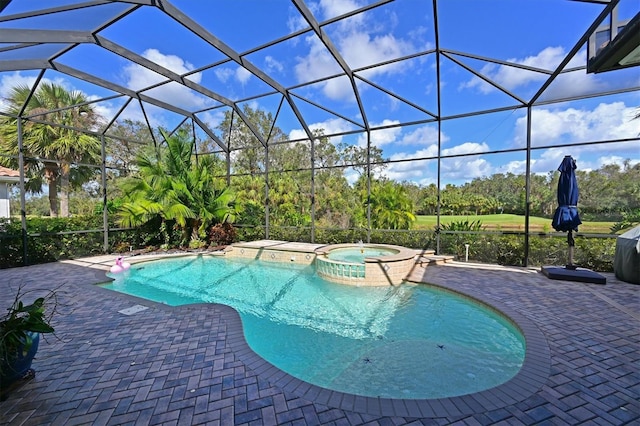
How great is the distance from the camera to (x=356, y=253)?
9.58 meters

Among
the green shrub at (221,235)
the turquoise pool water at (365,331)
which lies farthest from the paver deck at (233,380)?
the green shrub at (221,235)

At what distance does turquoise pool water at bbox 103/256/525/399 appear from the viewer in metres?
3.28

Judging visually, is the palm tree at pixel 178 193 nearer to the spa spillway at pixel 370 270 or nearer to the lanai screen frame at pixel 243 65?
the lanai screen frame at pixel 243 65

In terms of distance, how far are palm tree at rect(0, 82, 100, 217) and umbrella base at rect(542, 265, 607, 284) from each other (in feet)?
48.7

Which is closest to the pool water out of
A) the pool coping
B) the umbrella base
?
the umbrella base

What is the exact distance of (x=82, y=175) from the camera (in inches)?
531

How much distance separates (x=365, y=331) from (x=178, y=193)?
9.33 meters

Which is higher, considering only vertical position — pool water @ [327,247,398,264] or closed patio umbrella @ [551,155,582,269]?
closed patio umbrella @ [551,155,582,269]

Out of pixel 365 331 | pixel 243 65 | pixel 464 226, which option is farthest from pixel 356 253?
pixel 243 65

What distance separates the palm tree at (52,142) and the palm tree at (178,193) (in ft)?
7.90

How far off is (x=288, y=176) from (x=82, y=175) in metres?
9.62

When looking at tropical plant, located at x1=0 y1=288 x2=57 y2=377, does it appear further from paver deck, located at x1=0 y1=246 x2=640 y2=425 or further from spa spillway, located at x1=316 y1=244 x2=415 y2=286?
spa spillway, located at x1=316 y1=244 x2=415 y2=286

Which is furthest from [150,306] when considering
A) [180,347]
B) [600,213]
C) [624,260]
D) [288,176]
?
[600,213]

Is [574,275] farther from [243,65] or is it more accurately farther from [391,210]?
[243,65]
